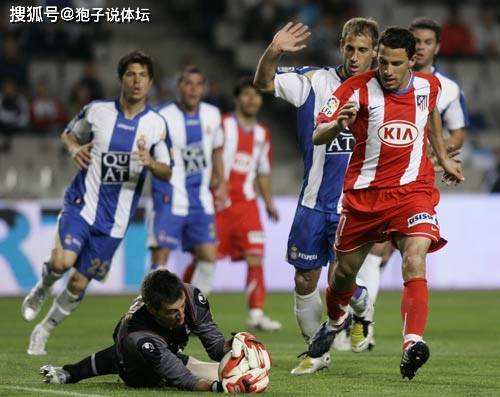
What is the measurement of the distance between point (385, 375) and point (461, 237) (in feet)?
33.6

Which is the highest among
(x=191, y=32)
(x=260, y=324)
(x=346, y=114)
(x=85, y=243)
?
(x=191, y=32)

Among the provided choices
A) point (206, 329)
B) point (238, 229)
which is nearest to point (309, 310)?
point (206, 329)

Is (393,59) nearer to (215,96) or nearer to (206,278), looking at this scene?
(206,278)

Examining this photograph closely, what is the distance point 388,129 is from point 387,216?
558 millimetres

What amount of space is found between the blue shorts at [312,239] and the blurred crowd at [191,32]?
1129 cm

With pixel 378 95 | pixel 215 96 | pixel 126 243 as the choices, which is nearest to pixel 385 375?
pixel 378 95

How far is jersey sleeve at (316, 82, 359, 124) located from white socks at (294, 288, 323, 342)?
6.14 ft

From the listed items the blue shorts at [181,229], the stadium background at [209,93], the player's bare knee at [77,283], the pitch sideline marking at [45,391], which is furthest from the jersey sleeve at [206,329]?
the stadium background at [209,93]

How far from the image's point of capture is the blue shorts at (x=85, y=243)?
37.5ft

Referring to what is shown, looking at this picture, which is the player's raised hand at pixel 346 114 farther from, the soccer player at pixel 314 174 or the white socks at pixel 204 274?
the white socks at pixel 204 274

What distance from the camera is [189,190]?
1412 centimetres

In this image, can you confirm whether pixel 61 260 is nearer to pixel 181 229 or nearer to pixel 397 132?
pixel 181 229

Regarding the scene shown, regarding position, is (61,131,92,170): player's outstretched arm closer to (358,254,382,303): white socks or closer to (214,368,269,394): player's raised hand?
(358,254,382,303): white socks

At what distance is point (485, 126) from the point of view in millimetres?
24281
